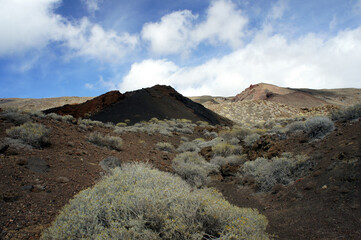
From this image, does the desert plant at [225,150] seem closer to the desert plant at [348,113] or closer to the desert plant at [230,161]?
the desert plant at [230,161]

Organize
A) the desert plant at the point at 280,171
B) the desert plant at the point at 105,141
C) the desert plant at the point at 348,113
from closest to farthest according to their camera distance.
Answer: the desert plant at the point at 280,171 < the desert plant at the point at 348,113 < the desert plant at the point at 105,141

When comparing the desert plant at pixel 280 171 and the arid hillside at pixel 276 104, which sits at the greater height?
the arid hillside at pixel 276 104

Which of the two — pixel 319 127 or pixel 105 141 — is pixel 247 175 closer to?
pixel 319 127

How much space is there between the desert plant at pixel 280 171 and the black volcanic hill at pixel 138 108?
18774 millimetres

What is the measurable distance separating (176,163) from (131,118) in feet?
57.7

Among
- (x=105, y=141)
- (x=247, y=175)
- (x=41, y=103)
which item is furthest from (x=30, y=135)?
(x=41, y=103)

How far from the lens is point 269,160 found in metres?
7.60

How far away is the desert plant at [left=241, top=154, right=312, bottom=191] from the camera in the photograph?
624cm

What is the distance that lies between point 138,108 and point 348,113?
22.9 meters

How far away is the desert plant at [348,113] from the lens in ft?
27.5

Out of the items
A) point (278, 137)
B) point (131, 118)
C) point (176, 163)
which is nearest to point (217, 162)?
point (176, 163)

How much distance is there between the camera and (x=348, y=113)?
8648 millimetres

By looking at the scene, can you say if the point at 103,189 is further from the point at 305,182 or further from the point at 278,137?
the point at 278,137

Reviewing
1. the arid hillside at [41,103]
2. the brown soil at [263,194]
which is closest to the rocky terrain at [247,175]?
the brown soil at [263,194]
